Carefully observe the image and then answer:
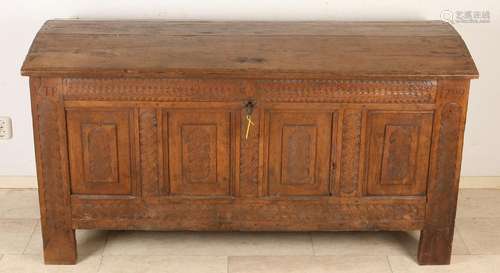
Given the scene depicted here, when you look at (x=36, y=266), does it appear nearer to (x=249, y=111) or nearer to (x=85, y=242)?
(x=85, y=242)

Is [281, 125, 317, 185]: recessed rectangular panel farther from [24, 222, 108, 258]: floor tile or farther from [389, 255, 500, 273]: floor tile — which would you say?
[24, 222, 108, 258]: floor tile

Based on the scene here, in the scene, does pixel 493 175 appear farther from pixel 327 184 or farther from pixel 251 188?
pixel 251 188

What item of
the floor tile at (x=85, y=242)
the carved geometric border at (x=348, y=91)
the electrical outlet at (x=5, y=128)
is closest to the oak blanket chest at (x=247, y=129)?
the carved geometric border at (x=348, y=91)

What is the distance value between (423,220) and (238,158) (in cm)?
75

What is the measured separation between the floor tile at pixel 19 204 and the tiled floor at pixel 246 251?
0.06 ft

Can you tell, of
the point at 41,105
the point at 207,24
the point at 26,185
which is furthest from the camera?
the point at 26,185

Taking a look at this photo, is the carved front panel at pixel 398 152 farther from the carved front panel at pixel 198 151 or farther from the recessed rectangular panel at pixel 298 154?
the carved front panel at pixel 198 151

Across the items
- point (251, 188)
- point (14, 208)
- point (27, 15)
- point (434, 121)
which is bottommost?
point (14, 208)

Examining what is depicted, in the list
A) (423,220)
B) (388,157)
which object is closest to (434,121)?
(388,157)

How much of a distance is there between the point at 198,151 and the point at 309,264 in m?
0.62

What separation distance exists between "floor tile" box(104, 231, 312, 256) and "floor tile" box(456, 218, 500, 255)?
0.67 metres

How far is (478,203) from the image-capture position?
3.47 m

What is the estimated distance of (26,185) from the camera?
3539 mm

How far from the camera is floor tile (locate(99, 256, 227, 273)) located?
2.86 metres
